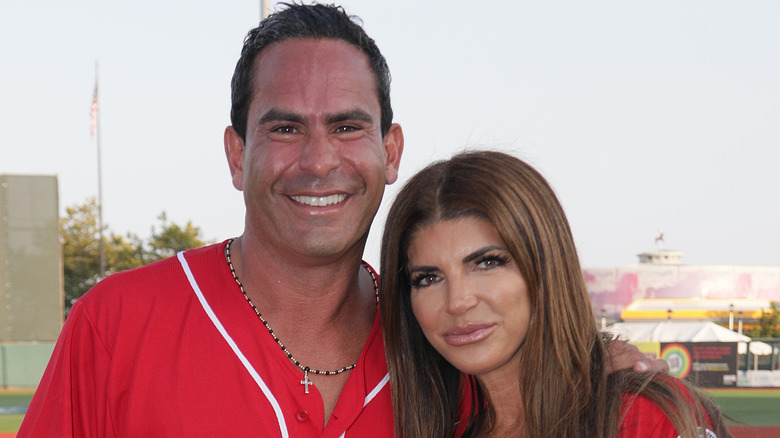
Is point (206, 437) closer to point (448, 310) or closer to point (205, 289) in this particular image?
point (205, 289)

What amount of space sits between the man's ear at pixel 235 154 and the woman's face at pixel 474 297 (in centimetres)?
76

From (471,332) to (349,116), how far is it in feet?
2.67

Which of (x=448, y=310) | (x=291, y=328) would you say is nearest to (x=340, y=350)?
(x=291, y=328)

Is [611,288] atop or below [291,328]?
below

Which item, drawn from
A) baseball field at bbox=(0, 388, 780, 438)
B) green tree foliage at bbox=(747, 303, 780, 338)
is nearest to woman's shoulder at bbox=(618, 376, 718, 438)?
baseball field at bbox=(0, 388, 780, 438)

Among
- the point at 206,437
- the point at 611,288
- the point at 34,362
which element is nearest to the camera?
the point at 206,437

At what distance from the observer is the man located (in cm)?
263

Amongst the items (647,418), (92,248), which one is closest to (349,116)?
(647,418)

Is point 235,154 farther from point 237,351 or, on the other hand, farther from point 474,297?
point 474,297

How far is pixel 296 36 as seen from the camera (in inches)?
117

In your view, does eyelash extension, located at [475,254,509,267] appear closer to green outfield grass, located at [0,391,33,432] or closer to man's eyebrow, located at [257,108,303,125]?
man's eyebrow, located at [257,108,303,125]

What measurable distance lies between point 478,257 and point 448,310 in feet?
0.62

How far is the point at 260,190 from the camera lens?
2873 millimetres

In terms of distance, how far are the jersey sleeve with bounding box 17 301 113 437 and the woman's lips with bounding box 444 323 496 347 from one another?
1081 mm
